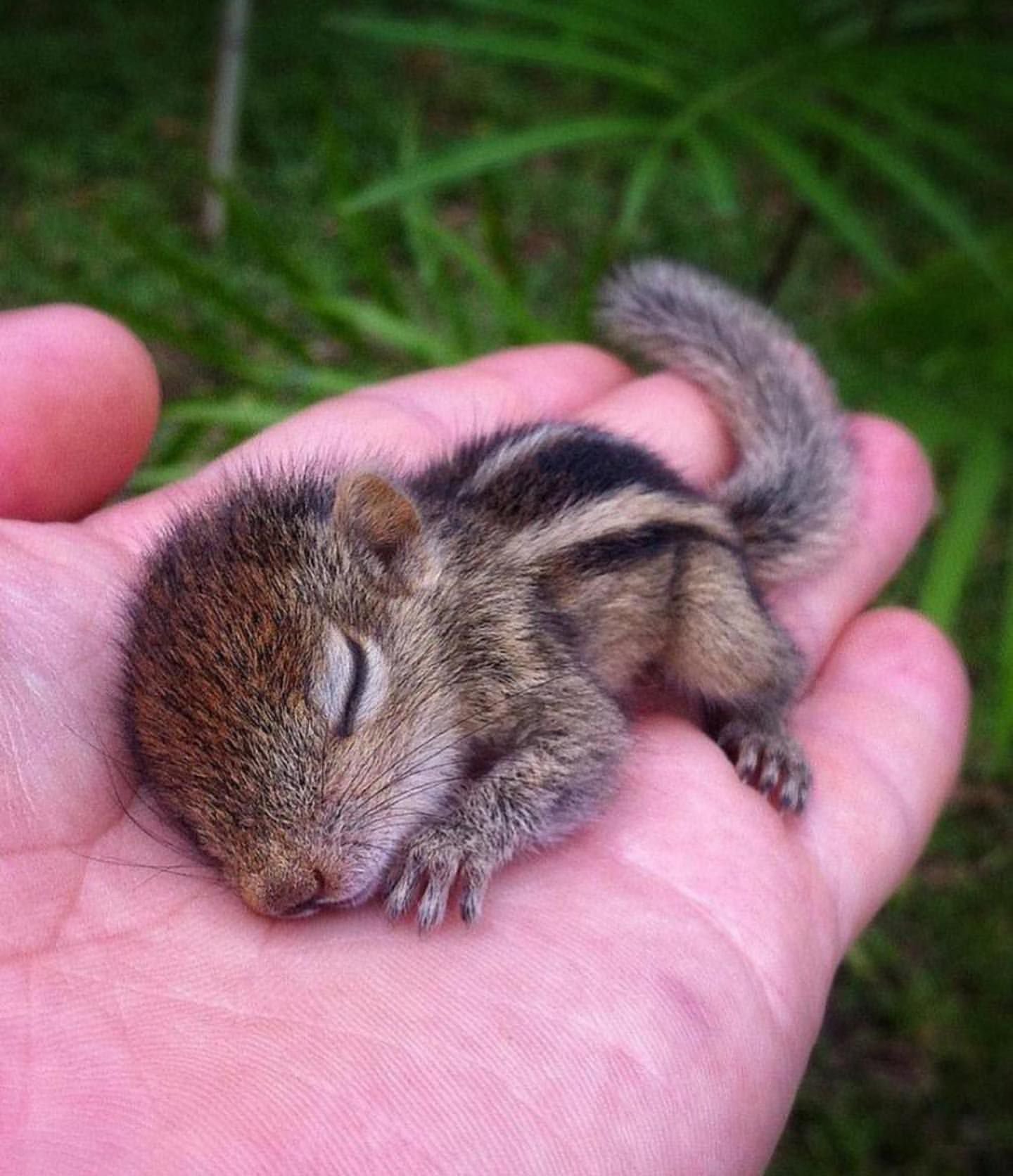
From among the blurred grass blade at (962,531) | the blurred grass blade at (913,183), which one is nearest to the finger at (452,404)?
the blurred grass blade at (913,183)

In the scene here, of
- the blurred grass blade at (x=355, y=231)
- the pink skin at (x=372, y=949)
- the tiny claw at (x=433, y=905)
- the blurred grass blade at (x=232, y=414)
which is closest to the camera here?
the pink skin at (x=372, y=949)

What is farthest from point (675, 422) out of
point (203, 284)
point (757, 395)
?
point (203, 284)

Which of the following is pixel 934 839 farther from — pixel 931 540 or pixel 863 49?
pixel 863 49

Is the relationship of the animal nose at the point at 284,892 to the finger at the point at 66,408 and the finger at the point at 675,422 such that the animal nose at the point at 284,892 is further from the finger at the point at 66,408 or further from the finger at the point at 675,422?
the finger at the point at 675,422

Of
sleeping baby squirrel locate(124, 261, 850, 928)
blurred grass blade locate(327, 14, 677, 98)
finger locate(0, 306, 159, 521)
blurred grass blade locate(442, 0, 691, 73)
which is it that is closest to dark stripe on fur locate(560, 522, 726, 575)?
sleeping baby squirrel locate(124, 261, 850, 928)

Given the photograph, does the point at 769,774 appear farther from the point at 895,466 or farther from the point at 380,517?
the point at 895,466

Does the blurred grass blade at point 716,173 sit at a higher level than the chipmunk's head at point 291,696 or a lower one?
higher

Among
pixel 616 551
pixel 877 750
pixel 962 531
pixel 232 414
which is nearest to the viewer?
pixel 616 551

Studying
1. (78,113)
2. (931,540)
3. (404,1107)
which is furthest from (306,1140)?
(78,113)
